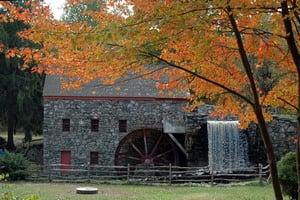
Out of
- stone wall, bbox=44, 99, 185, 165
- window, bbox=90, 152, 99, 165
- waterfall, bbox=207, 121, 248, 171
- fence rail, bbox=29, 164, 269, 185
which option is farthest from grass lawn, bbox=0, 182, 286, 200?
stone wall, bbox=44, 99, 185, 165

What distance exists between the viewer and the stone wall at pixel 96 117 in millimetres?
26547

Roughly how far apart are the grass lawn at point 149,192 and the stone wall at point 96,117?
15.5ft

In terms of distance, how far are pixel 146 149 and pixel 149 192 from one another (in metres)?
7.95

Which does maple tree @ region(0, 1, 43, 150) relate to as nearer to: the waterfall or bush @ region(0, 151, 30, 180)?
bush @ region(0, 151, 30, 180)

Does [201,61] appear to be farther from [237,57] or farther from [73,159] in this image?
[73,159]

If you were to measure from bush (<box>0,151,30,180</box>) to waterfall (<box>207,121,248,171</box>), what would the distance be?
28.3ft

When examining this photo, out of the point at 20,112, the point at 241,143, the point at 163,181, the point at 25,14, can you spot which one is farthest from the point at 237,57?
the point at 20,112

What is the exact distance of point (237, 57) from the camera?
8.77 metres

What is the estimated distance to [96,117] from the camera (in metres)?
26.9

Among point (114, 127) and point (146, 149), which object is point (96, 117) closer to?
point (114, 127)

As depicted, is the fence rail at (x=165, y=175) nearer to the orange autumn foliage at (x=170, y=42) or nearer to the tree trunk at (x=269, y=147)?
the orange autumn foliage at (x=170, y=42)

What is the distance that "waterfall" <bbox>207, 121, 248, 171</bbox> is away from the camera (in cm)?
2450

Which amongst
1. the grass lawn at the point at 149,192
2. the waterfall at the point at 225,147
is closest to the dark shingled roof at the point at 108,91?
the waterfall at the point at 225,147

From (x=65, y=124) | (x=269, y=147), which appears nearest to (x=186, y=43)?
(x=269, y=147)
